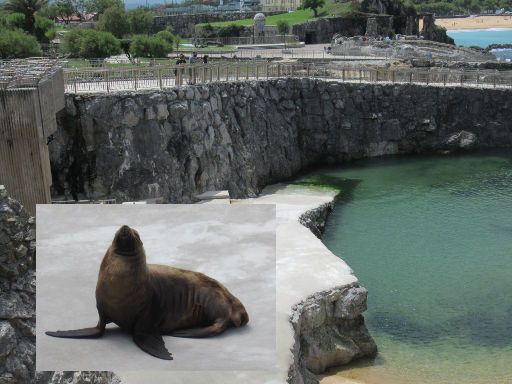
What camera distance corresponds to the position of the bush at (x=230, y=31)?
72.6 metres

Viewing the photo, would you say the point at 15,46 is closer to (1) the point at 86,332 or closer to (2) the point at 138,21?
(2) the point at 138,21

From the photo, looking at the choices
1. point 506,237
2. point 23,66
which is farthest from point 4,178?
point 506,237

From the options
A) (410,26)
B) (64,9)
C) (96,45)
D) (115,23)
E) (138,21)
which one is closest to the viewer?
(96,45)

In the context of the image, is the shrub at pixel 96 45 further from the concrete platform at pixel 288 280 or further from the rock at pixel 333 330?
the rock at pixel 333 330

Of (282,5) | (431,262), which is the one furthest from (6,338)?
(282,5)

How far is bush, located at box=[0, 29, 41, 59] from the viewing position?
39.5m

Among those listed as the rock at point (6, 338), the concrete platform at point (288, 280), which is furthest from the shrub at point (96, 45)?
the rock at point (6, 338)

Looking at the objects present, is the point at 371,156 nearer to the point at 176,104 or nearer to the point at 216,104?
the point at 216,104

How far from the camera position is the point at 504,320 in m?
22.7

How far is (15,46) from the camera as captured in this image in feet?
131

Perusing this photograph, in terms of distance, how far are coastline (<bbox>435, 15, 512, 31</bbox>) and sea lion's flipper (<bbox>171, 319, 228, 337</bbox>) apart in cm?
15229

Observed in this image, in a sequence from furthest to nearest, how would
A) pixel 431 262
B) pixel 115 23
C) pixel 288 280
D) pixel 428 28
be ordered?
pixel 428 28 → pixel 115 23 → pixel 431 262 → pixel 288 280

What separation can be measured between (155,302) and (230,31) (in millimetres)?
61482

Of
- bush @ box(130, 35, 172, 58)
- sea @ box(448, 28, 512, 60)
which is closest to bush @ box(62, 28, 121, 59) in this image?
bush @ box(130, 35, 172, 58)
